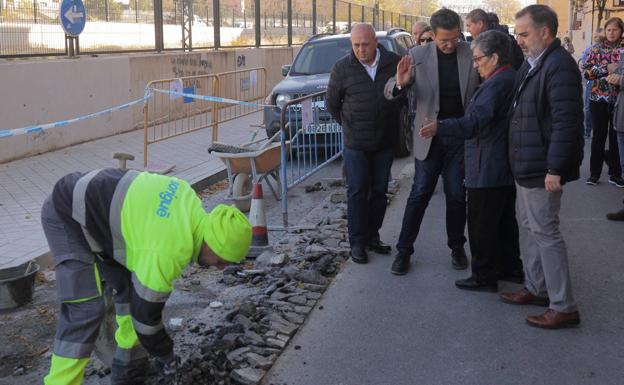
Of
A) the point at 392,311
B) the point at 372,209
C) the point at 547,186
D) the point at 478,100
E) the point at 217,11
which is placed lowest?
the point at 392,311

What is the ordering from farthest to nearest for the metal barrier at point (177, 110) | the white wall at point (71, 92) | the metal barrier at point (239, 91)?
the metal barrier at point (239, 91), the metal barrier at point (177, 110), the white wall at point (71, 92)

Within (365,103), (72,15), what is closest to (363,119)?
(365,103)

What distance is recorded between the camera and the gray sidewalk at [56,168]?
6.98 metres

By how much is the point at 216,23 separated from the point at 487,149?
15699 millimetres

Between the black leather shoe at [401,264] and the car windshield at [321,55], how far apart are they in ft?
23.0

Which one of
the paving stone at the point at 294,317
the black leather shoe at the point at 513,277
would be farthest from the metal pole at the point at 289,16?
the paving stone at the point at 294,317

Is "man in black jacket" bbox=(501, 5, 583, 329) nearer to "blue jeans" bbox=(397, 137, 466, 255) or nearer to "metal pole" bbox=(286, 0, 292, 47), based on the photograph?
"blue jeans" bbox=(397, 137, 466, 255)

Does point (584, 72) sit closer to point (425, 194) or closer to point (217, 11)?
point (425, 194)

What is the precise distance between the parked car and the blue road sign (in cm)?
338

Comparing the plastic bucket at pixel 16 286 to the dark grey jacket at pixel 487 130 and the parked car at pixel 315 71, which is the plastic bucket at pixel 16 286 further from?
the parked car at pixel 315 71

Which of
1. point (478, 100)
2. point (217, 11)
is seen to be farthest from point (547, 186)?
point (217, 11)

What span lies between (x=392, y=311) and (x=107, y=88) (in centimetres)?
965

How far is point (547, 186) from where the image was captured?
15.5 ft

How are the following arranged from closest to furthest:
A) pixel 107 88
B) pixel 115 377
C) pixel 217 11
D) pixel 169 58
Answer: pixel 115 377 < pixel 107 88 < pixel 169 58 < pixel 217 11
